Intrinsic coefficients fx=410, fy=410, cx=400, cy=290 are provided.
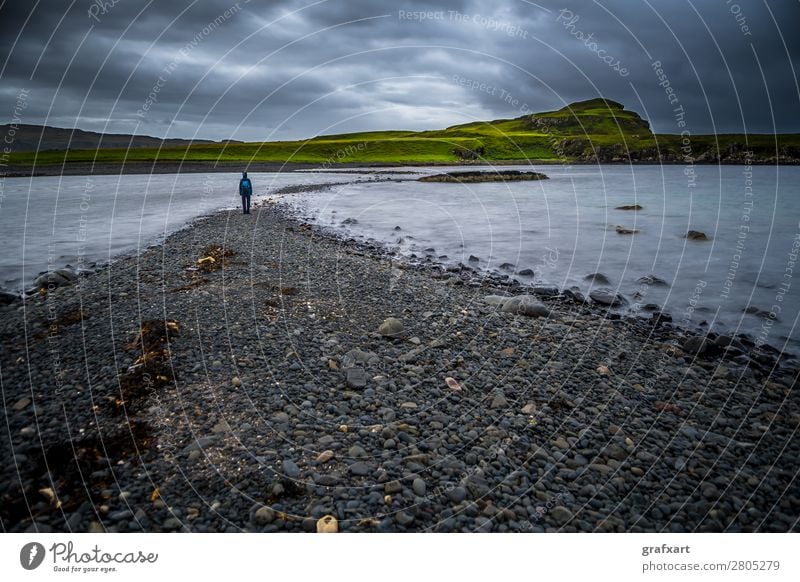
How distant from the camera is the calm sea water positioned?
15227 mm

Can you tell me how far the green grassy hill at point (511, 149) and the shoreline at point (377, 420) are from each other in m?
116

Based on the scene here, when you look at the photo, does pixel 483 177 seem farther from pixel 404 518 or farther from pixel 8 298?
pixel 404 518

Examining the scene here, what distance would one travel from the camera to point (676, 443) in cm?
641

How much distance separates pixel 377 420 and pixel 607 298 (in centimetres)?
1080

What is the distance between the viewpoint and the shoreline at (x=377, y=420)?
194 inches

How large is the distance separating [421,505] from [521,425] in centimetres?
244

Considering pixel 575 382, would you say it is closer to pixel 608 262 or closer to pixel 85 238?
pixel 608 262

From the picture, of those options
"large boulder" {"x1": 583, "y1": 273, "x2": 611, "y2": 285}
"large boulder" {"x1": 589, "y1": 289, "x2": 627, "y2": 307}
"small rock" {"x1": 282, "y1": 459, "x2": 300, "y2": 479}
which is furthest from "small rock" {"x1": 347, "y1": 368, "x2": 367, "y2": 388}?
"large boulder" {"x1": 583, "y1": 273, "x2": 611, "y2": 285}

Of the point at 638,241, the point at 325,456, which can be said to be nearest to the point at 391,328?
the point at 325,456

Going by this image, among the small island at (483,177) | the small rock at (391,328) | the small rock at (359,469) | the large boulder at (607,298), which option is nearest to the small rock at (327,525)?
the small rock at (359,469)

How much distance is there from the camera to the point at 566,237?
27031mm

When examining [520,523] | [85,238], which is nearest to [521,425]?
[520,523]

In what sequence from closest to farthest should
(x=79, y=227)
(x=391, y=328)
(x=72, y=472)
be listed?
(x=72, y=472) < (x=391, y=328) < (x=79, y=227)
